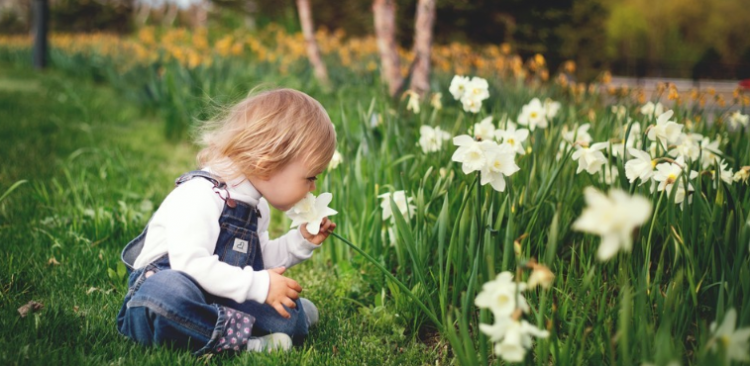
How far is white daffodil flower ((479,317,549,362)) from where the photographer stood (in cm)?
109

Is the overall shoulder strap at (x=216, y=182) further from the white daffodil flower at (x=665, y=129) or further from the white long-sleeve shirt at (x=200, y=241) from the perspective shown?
the white daffodil flower at (x=665, y=129)

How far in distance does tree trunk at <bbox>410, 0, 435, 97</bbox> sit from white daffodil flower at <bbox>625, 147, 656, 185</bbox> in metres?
3.25

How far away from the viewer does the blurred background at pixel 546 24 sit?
12.6 metres

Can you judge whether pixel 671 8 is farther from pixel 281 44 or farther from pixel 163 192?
pixel 163 192

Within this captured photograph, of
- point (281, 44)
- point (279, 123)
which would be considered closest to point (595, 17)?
point (281, 44)

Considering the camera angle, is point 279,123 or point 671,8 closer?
point 279,123

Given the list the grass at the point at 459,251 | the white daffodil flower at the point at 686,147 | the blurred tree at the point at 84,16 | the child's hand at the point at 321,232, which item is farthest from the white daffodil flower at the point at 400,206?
the blurred tree at the point at 84,16

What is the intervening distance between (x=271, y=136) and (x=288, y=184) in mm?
152

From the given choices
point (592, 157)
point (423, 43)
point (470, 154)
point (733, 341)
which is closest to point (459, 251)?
point (470, 154)

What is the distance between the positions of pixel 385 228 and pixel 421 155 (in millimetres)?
340

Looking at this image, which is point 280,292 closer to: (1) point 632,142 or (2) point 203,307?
(2) point 203,307

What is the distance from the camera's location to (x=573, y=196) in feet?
7.39

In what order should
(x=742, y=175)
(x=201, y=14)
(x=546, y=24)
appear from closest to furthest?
(x=742, y=175)
(x=546, y=24)
(x=201, y=14)

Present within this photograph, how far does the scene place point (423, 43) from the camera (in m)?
5.08
